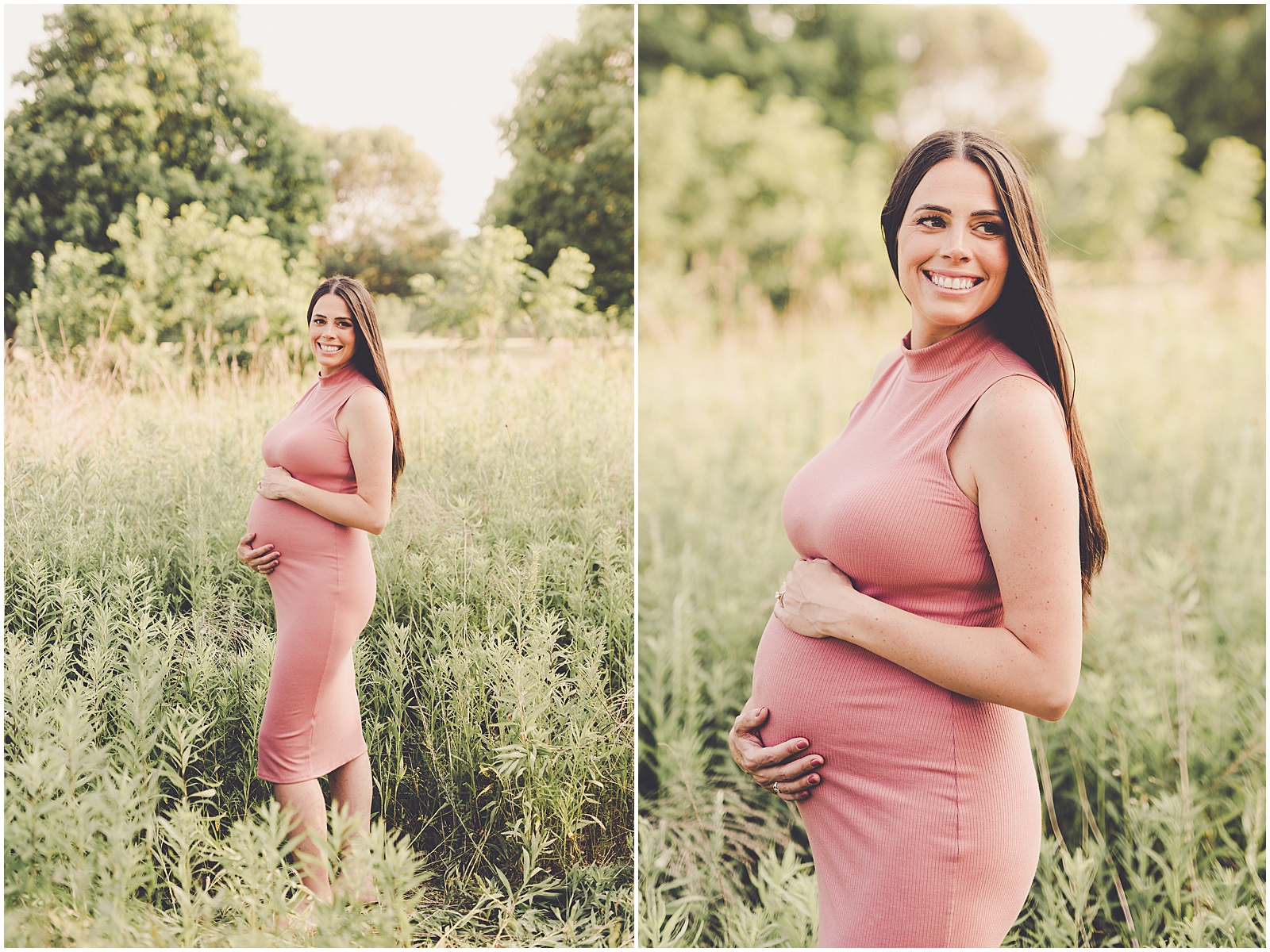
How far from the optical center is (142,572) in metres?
2.07

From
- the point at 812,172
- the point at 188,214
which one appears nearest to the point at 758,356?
the point at 812,172

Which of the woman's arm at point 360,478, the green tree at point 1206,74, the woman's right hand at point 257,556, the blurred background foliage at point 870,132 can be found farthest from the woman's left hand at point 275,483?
the green tree at point 1206,74

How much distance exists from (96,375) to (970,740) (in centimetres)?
219

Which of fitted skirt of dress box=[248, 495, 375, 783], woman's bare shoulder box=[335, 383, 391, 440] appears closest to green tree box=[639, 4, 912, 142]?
woman's bare shoulder box=[335, 383, 391, 440]

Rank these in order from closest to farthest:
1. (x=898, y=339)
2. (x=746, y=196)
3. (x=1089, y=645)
Answer: (x=1089, y=645), (x=898, y=339), (x=746, y=196)

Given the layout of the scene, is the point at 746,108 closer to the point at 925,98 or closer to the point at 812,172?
the point at 812,172

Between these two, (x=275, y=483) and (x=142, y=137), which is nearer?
(x=275, y=483)

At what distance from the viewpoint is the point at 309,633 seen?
2025 mm

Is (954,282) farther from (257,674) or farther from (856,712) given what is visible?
(257,674)

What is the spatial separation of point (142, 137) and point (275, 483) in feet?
3.27

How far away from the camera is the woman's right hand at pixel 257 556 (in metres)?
2.02

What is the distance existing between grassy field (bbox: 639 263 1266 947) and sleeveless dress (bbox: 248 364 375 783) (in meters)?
0.95

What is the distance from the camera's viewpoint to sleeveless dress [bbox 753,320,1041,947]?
1.31m

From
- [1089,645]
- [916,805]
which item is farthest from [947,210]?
[1089,645]
